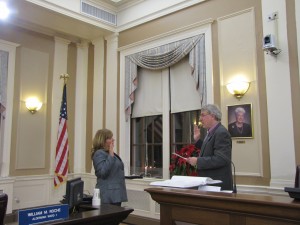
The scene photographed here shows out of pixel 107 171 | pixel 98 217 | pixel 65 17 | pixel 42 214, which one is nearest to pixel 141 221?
pixel 107 171

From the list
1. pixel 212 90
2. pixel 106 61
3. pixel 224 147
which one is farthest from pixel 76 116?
pixel 224 147

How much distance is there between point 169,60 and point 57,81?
2.25m

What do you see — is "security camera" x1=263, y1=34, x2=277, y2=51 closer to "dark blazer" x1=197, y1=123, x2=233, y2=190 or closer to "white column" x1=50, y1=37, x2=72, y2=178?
"dark blazer" x1=197, y1=123, x2=233, y2=190

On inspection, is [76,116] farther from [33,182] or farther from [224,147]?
[224,147]

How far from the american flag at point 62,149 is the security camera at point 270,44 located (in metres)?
3.37

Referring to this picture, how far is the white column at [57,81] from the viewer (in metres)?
5.81

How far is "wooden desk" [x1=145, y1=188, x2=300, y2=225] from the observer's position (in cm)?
138

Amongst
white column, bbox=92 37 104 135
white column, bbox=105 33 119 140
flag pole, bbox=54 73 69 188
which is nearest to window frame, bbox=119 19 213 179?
white column, bbox=105 33 119 140

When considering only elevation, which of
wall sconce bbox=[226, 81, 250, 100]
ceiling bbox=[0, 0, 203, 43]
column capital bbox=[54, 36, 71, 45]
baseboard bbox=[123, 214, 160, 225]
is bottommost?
baseboard bbox=[123, 214, 160, 225]

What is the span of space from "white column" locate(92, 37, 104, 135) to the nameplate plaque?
433 cm

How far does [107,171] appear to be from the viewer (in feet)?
9.74

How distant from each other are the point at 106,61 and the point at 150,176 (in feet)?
7.18

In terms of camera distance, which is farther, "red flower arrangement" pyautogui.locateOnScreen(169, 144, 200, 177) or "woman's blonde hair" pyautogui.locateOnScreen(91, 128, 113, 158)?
"red flower arrangement" pyautogui.locateOnScreen(169, 144, 200, 177)

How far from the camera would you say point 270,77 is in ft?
12.4
